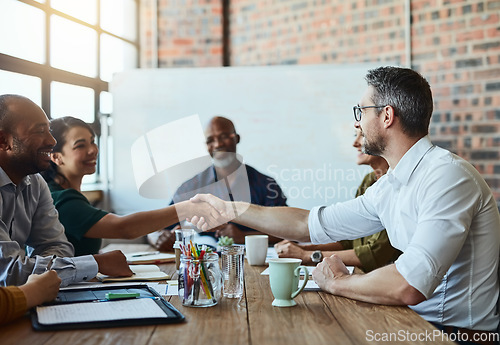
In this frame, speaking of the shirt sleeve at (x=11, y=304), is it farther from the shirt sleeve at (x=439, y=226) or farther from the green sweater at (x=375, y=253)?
the green sweater at (x=375, y=253)

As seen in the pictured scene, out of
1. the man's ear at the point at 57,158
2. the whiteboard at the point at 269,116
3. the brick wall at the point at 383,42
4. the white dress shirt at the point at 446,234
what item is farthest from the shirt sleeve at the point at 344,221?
the brick wall at the point at 383,42

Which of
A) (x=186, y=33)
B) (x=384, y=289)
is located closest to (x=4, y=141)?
(x=384, y=289)

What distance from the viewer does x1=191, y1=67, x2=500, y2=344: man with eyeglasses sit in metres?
1.37

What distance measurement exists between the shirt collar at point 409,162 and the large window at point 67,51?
2429mm

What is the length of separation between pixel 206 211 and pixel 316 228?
1.80 feet

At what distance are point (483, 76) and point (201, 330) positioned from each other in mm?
3099

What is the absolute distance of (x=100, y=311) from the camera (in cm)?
123

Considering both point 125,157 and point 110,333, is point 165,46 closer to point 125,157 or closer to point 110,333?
point 125,157

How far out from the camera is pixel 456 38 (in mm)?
3641

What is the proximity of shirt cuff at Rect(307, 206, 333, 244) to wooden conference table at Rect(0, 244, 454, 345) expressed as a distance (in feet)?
1.95

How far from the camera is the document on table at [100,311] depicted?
1.17 meters

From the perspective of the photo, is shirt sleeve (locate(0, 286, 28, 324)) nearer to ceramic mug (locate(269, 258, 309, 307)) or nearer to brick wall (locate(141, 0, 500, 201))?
ceramic mug (locate(269, 258, 309, 307))

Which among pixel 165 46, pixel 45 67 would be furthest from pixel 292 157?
pixel 45 67

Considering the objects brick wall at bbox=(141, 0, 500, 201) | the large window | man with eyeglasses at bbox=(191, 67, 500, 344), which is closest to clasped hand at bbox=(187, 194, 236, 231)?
man with eyeglasses at bbox=(191, 67, 500, 344)
